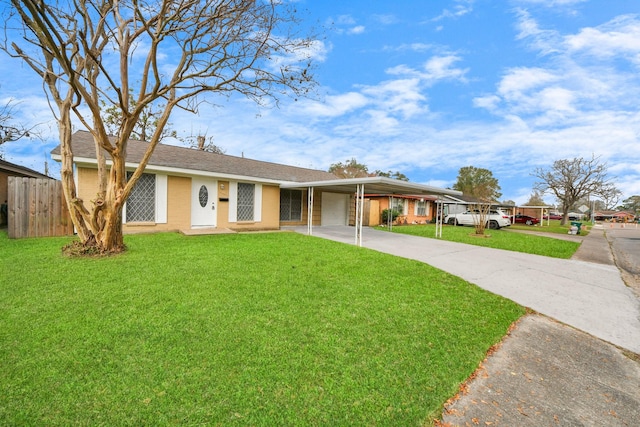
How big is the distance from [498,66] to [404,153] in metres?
10.5

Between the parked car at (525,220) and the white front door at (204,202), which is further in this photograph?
the parked car at (525,220)

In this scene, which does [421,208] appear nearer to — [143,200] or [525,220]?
[525,220]

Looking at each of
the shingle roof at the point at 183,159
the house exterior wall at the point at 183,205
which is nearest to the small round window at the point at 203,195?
the house exterior wall at the point at 183,205

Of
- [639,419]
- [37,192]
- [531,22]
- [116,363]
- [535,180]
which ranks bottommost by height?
[639,419]

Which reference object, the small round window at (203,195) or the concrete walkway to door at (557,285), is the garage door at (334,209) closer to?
the small round window at (203,195)

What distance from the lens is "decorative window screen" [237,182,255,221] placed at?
1194 cm

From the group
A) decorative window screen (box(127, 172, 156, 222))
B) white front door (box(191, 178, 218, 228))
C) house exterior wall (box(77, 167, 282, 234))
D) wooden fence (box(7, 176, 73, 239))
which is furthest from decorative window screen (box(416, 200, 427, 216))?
wooden fence (box(7, 176, 73, 239))

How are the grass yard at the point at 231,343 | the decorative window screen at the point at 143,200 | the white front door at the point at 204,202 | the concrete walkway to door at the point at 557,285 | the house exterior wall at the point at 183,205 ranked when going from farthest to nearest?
1. the white front door at the point at 204,202
2. the decorative window screen at the point at 143,200
3. the house exterior wall at the point at 183,205
4. the concrete walkway to door at the point at 557,285
5. the grass yard at the point at 231,343

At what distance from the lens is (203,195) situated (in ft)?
36.0

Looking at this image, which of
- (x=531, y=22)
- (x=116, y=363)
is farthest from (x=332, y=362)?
(x=531, y=22)

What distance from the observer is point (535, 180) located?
1211 inches

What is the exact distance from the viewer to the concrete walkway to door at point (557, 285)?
3.85m

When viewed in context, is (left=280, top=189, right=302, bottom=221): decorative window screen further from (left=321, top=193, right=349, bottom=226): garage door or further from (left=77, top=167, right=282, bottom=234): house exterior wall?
(left=321, top=193, right=349, bottom=226): garage door

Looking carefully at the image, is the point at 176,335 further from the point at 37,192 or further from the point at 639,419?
the point at 37,192
